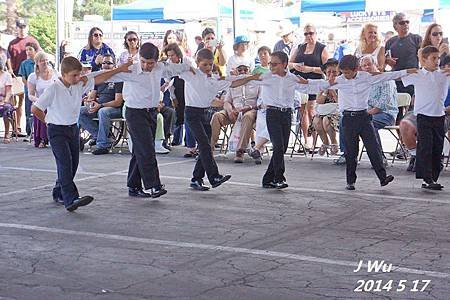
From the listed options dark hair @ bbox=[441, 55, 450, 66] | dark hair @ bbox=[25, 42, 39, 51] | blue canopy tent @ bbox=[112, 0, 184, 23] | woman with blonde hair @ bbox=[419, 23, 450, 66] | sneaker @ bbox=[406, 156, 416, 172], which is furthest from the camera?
blue canopy tent @ bbox=[112, 0, 184, 23]

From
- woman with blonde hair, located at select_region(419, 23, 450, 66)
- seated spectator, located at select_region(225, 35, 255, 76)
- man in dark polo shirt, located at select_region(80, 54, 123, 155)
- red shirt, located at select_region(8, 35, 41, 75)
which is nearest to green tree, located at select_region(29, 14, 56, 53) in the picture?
red shirt, located at select_region(8, 35, 41, 75)

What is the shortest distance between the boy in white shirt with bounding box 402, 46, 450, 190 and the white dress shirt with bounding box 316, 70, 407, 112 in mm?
261

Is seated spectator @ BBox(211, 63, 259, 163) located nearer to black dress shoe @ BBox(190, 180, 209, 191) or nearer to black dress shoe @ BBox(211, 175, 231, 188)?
black dress shoe @ BBox(190, 180, 209, 191)

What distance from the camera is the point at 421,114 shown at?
10047 millimetres

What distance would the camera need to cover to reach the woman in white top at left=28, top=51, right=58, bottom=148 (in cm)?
1381

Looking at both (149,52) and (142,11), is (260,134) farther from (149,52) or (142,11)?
(142,11)

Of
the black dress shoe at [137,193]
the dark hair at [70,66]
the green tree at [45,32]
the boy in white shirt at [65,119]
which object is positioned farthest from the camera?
the green tree at [45,32]

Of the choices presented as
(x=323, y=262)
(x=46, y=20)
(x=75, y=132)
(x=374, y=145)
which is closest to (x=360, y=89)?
(x=374, y=145)

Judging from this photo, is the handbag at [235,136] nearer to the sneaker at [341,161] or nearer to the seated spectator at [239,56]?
the seated spectator at [239,56]

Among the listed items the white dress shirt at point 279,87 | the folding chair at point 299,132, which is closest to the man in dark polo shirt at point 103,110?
the folding chair at point 299,132

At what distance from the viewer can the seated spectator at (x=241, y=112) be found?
42.4 feet

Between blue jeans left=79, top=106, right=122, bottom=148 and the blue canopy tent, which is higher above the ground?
the blue canopy tent

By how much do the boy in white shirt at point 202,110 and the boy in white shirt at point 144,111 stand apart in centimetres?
63

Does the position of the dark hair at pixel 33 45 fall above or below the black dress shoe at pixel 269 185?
above
